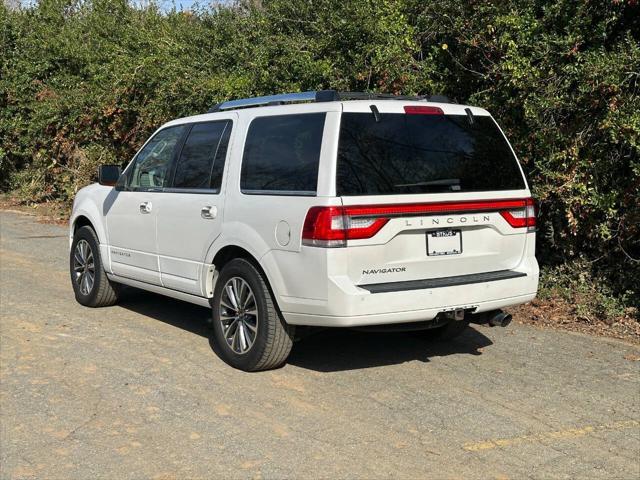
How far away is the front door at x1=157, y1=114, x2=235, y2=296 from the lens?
6.55 metres

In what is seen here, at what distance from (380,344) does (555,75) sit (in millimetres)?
3292

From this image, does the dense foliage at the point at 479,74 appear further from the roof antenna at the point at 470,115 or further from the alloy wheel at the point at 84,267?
the alloy wheel at the point at 84,267

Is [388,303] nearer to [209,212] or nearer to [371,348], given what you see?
[371,348]

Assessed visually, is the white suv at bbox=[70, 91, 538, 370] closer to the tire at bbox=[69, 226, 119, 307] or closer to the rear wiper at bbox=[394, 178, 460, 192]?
the rear wiper at bbox=[394, 178, 460, 192]

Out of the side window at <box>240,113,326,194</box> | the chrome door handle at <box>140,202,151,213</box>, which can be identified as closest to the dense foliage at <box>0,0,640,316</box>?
the side window at <box>240,113,326,194</box>

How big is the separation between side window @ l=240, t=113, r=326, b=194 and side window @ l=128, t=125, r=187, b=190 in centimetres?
121

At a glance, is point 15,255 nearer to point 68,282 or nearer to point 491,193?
point 68,282

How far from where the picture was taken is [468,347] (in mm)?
6953

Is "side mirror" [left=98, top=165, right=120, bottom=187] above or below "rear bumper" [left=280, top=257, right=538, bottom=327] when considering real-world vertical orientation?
above

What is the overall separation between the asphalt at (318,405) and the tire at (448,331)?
82 mm

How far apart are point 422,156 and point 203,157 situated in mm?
1989

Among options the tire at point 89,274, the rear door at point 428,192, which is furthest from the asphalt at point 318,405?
the rear door at point 428,192

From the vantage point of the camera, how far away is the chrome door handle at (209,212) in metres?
6.45

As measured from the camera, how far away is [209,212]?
6.50 metres
